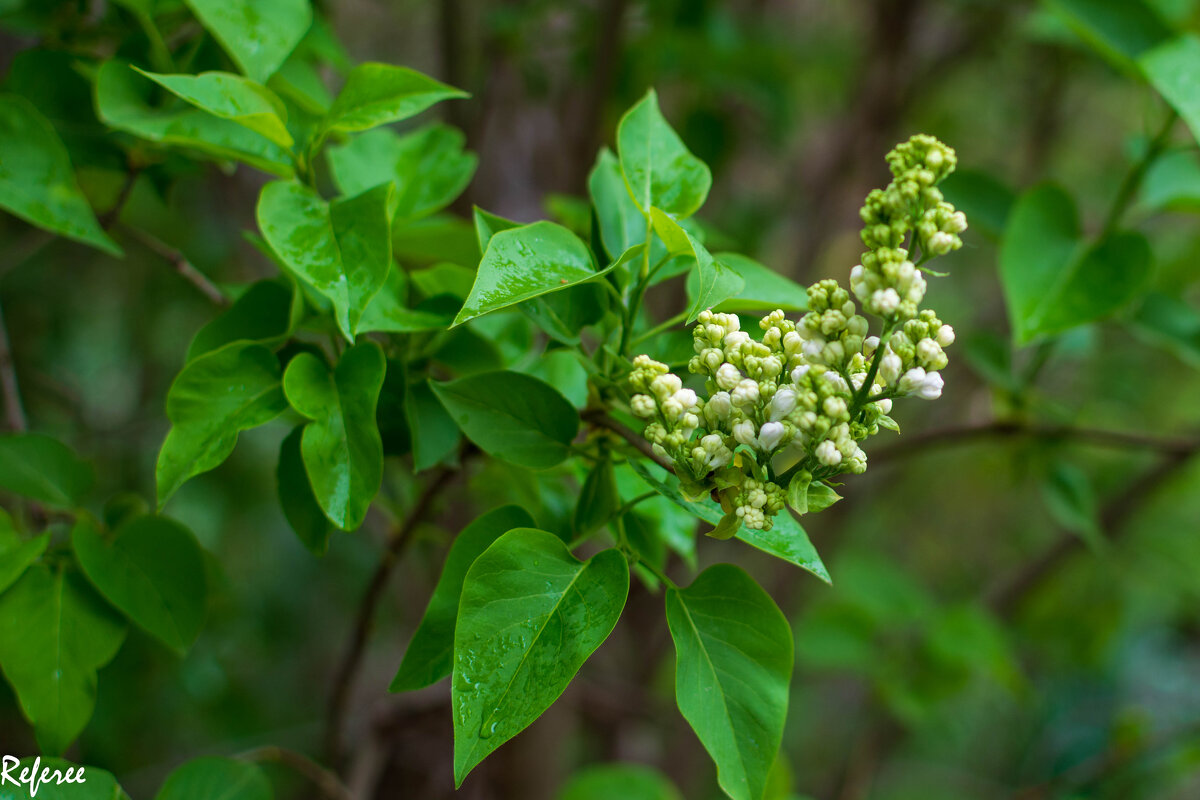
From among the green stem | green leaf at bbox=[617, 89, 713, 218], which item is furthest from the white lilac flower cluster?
the green stem

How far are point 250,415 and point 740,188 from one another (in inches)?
67.5

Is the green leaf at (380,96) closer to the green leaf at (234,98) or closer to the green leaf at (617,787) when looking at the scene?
the green leaf at (234,98)

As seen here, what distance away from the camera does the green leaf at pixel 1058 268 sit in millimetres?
779

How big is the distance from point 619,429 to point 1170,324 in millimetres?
773

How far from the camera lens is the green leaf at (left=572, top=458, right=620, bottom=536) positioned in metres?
0.54

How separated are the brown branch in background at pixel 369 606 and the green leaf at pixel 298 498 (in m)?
0.10

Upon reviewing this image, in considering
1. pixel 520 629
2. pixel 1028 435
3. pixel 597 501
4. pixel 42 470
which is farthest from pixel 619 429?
pixel 1028 435

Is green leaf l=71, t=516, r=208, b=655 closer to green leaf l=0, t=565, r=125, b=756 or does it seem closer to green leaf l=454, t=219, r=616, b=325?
green leaf l=0, t=565, r=125, b=756

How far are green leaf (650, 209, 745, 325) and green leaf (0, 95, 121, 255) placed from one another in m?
0.39

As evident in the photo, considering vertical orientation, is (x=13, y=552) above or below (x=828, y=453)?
below

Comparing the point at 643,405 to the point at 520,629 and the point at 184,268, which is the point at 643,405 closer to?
the point at 520,629

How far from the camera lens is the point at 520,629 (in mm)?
435

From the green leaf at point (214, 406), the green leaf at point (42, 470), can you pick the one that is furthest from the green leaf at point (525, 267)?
the green leaf at point (42, 470)

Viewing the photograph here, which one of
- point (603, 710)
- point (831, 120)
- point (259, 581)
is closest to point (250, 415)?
point (603, 710)
